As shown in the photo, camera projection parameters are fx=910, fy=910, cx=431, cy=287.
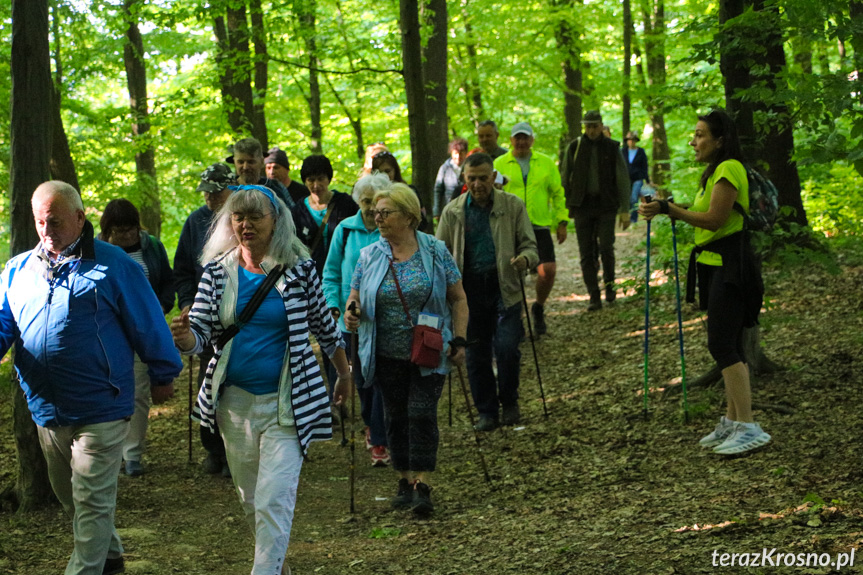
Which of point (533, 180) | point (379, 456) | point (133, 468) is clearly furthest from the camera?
point (533, 180)

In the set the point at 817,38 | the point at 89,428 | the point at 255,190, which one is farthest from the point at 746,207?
the point at 89,428

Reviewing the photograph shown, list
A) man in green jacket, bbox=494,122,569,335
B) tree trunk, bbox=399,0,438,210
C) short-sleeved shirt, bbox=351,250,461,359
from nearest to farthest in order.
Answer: short-sleeved shirt, bbox=351,250,461,359 < tree trunk, bbox=399,0,438,210 < man in green jacket, bbox=494,122,569,335

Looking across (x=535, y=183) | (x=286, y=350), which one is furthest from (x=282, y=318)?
(x=535, y=183)

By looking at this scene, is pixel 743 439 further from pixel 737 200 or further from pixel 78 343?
pixel 78 343

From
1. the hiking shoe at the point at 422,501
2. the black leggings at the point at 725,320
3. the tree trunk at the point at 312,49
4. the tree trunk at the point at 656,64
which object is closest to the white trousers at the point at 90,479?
the hiking shoe at the point at 422,501

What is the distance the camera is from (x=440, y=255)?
6191mm

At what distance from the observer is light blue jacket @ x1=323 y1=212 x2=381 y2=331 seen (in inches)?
276

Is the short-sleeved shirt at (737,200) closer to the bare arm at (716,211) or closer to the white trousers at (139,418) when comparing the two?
the bare arm at (716,211)

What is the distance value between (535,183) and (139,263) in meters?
5.13

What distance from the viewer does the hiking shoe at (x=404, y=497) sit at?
6.27 m

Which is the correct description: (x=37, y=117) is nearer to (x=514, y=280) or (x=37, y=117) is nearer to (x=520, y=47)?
(x=514, y=280)

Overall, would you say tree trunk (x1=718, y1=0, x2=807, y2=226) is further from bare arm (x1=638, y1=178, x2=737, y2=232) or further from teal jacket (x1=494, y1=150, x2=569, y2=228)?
teal jacket (x1=494, y1=150, x2=569, y2=228)

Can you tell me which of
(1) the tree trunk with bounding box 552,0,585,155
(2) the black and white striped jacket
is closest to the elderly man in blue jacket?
(2) the black and white striped jacket

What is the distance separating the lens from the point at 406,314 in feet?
19.7
